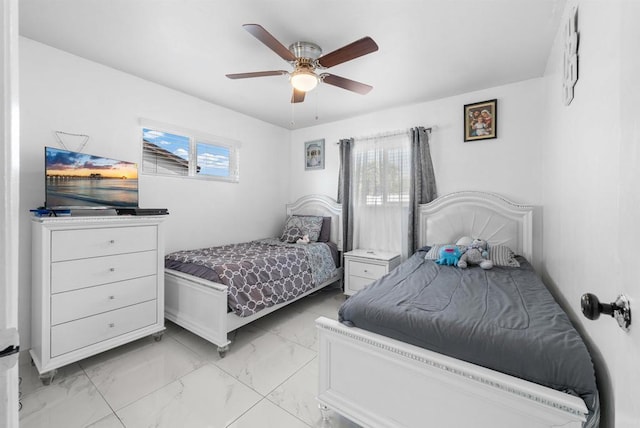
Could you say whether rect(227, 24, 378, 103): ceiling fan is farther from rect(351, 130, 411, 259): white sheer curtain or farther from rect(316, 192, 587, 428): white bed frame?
rect(316, 192, 587, 428): white bed frame

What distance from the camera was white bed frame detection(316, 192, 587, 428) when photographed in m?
1.01

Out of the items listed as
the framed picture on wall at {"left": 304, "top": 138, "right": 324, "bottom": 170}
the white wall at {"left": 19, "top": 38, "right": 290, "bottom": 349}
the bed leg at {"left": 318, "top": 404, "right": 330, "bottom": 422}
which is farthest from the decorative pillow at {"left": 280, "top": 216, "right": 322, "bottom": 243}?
the bed leg at {"left": 318, "top": 404, "right": 330, "bottom": 422}

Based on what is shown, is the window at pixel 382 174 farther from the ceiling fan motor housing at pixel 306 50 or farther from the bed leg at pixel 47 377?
the bed leg at pixel 47 377

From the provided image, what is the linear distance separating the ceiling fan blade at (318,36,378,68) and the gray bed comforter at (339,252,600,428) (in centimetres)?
157

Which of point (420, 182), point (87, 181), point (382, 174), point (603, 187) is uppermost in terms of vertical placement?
point (382, 174)

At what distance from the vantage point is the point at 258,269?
2.51 metres

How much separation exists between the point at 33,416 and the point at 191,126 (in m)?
2.77

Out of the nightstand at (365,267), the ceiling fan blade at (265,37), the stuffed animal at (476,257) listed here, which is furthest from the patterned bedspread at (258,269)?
the ceiling fan blade at (265,37)

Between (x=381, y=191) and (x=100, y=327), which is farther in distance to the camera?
(x=381, y=191)

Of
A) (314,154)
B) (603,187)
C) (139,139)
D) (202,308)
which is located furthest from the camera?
(314,154)

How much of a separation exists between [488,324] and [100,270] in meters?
2.60

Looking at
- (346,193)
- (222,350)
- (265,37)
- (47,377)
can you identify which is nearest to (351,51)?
(265,37)

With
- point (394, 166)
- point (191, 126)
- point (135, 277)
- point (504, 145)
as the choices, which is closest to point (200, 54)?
point (191, 126)

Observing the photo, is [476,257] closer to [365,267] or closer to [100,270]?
[365,267]
